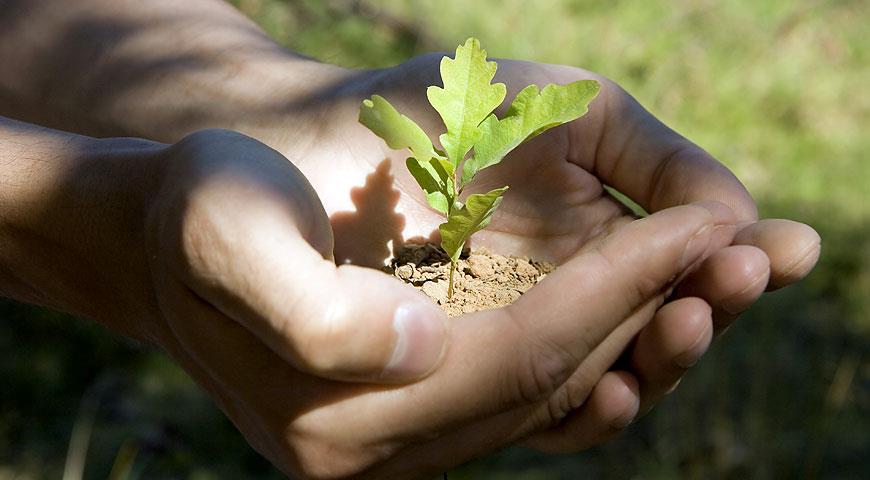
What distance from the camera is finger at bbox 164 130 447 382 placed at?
1083 mm

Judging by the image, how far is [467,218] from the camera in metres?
1.41

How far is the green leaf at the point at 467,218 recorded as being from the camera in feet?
4.44

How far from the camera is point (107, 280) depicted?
4.60 ft

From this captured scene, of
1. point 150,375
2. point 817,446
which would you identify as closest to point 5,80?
point 150,375

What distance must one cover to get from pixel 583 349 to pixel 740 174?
222 centimetres

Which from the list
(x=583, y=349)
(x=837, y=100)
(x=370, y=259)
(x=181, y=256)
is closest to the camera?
(x=181, y=256)

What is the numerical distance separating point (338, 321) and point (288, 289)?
7cm

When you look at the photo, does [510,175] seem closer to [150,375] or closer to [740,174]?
[150,375]

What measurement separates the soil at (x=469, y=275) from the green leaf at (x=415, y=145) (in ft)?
0.41

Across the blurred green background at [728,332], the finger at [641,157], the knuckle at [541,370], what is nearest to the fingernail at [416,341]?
the knuckle at [541,370]

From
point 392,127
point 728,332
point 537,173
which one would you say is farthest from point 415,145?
point 728,332

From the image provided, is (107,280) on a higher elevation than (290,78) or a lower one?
lower

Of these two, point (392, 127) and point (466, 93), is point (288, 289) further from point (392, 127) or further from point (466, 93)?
point (466, 93)

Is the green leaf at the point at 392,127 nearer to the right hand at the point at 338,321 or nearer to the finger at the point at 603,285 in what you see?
the right hand at the point at 338,321
